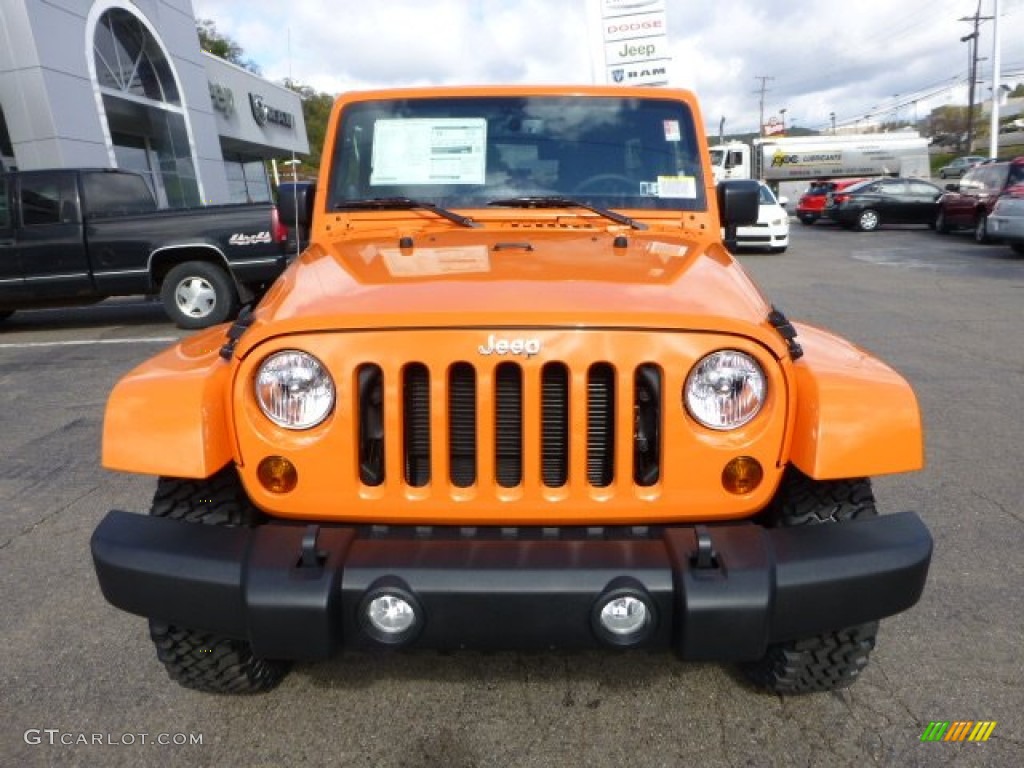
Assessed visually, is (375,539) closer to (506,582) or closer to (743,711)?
(506,582)

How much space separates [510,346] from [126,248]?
798 cm

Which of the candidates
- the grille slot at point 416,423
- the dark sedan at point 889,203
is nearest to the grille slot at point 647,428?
the grille slot at point 416,423

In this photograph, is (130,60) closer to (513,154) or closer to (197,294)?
(197,294)

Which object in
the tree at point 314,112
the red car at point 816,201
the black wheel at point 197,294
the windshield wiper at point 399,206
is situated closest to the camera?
the windshield wiper at point 399,206

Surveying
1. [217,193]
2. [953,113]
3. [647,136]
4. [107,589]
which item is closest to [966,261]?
[647,136]

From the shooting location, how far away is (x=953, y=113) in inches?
3302

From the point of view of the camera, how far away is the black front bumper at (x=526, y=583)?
1845mm

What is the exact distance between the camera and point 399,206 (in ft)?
10.6

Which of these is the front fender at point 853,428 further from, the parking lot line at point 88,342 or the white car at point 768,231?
the white car at point 768,231

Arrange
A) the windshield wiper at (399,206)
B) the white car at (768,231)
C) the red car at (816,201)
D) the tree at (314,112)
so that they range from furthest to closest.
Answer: the tree at (314,112) → the red car at (816,201) → the white car at (768,231) → the windshield wiper at (399,206)

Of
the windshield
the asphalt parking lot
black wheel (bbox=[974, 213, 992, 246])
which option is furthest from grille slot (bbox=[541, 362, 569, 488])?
black wheel (bbox=[974, 213, 992, 246])

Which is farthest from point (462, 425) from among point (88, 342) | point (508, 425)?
point (88, 342)

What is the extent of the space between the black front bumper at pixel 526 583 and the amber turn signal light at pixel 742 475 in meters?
0.12

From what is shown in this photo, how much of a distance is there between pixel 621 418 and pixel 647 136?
1.87m
